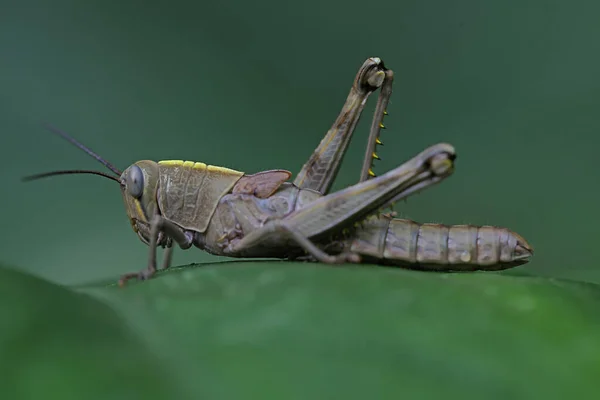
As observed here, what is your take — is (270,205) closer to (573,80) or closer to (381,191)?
(381,191)

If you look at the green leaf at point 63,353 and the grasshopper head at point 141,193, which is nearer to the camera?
the green leaf at point 63,353

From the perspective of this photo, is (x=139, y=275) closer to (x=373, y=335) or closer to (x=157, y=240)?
(x=157, y=240)

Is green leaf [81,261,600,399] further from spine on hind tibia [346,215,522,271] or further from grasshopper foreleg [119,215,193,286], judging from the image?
spine on hind tibia [346,215,522,271]

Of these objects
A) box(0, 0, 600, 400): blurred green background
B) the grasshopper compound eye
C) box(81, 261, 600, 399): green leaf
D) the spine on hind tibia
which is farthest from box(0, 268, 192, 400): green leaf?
the grasshopper compound eye

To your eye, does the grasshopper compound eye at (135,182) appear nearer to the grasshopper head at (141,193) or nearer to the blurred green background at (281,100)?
the grasshopper head at (141,193)

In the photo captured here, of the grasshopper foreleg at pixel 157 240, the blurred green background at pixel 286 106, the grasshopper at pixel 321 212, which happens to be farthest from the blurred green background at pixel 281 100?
the grasshopper at pixel 321 212

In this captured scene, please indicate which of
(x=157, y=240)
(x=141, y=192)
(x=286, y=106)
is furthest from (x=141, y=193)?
(x=286, y=106)
